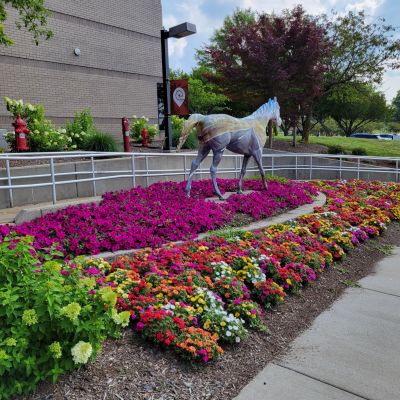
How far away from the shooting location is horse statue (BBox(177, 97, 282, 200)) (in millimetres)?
7758

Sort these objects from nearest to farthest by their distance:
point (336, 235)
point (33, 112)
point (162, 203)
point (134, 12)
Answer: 1. point (336, 235)
2. point (162, 203)
3. point (33, 112)
4. point (134, 12)

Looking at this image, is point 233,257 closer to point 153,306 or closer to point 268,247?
point 268,247

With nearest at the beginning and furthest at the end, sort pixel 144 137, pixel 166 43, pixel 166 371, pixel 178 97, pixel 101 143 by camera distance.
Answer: pixel 166 371 < pixel 101 143 < pixel 166 43 < pixel 178 97 < pixel 144 137

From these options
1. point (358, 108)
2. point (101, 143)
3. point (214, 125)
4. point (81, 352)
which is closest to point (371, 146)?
point (101, 143)

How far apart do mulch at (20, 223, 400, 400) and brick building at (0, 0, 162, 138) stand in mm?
11885

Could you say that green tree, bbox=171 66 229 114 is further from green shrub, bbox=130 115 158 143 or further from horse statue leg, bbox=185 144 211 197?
horse statue leg, bbox=185 144 211 197

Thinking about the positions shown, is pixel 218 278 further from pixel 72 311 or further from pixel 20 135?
pixel 20 135

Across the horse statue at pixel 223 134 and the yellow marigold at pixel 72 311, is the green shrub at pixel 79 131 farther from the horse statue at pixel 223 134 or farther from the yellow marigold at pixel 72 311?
the yellow marigold at pixel 72 311

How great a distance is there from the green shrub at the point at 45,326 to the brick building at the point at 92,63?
1194 cm

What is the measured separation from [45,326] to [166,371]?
1.06 m

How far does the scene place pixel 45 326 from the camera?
2652mm

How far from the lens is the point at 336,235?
6699mm

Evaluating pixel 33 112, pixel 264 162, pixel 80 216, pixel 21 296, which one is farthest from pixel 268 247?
pixel 264 162

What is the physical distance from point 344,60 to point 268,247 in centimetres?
1929
